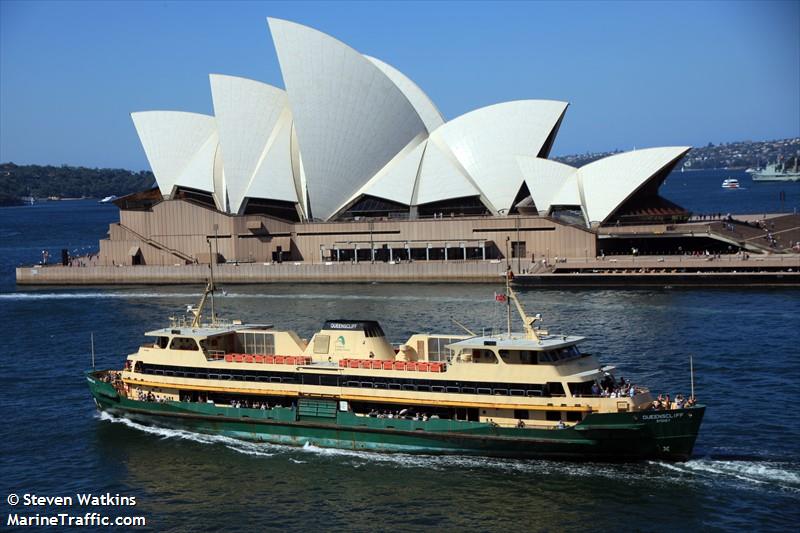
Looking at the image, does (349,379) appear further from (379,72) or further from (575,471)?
(379,72)

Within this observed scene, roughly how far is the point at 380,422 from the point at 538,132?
158 feet

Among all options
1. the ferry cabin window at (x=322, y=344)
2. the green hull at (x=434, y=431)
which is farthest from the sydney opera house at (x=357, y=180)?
the green hull at (x=434, y=431)

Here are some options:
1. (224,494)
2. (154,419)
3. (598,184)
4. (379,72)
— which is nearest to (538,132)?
(598,184)

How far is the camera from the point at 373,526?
74.8ft

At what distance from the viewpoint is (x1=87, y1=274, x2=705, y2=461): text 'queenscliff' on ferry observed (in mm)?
25688

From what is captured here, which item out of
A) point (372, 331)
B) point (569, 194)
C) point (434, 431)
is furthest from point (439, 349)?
point (569, 194)

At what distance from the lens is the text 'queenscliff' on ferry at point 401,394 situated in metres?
25.7

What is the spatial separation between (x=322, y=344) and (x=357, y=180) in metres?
46.0

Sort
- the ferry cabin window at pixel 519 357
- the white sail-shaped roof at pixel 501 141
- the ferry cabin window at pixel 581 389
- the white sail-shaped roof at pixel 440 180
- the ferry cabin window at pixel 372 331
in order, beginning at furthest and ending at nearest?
the white sail-shaped roof at pixel 440 180
the white sail-shaped roof at pixel 501 141
the ferry cabin window at pixel 372 331
the ferry cabin window at pixel 519 357
the ferry cabin window at pixel 581 389

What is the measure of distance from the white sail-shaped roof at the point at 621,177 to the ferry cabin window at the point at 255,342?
131 feet

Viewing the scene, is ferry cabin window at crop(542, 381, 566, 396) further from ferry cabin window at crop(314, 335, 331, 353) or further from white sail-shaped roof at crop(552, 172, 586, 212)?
white sail-shaped roof at crop(552, 172, 586, 212)

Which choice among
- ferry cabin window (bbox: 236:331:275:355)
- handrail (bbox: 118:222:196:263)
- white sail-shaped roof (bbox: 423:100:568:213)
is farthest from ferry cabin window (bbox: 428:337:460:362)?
handrail (bbox: 118:222:196:263)

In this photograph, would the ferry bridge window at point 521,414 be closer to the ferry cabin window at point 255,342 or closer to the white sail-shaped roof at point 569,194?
the ferry cabin window at point 255,342

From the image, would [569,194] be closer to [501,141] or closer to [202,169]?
[501,141]
